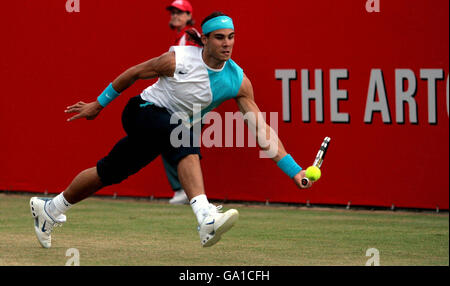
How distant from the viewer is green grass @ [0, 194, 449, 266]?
22.0 feet

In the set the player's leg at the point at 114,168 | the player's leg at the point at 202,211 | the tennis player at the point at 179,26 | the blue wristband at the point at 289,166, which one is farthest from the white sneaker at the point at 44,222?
the tennis player at the point at 179,26

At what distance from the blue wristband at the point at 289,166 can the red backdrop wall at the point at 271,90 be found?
3.24 meters

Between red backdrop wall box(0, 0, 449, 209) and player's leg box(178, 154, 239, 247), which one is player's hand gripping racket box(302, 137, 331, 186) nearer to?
player's leg box(178, 154, 239, 247)

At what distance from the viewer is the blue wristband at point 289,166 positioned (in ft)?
20.7

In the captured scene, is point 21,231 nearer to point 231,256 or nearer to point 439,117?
point 231,256

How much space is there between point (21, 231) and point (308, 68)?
3350mm

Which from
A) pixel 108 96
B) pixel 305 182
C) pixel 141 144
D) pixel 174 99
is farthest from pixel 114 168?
pixel 305 182

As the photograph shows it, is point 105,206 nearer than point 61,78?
Yes

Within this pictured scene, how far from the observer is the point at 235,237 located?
7.94 meters

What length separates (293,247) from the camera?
736 cm

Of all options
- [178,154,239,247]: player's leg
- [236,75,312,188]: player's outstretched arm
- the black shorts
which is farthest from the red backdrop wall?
[178,154,239,247]: player's leg

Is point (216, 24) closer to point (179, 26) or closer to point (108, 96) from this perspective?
point (108, 96)

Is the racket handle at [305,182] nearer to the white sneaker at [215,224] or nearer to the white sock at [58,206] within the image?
the white sneaker at [215,224]

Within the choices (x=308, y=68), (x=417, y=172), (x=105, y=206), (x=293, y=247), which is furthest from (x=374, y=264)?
(x=105, y=206)
